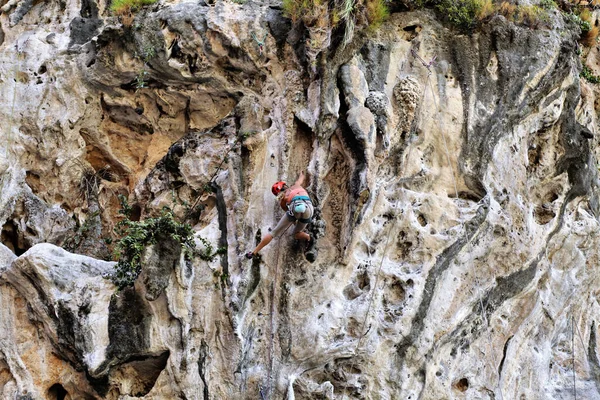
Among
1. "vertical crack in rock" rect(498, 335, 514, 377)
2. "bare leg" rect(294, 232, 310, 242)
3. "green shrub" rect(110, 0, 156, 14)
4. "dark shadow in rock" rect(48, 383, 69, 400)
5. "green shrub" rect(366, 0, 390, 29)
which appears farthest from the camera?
"green shrub" rect(110, 0, 156, 14)

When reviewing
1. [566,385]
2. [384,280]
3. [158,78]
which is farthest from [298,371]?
[158,78]

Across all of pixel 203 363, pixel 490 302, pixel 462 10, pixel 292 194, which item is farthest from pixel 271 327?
pixel 462 10

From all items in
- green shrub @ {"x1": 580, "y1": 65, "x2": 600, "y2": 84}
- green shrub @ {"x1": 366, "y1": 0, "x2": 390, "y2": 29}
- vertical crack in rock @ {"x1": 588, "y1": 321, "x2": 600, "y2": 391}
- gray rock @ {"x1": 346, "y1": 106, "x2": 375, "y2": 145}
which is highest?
green shrub @ {"x1": 366, "y1": 0, "x2": 390, "y2": 29}

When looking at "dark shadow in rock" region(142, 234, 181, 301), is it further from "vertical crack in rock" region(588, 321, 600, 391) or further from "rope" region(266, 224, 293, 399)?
"vertical crack in rock" region(588, 321, 600, 391)

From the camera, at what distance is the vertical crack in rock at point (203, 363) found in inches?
291

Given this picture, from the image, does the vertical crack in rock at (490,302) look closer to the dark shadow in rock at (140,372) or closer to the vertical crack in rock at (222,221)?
the vertical crack in rock at (222,221)

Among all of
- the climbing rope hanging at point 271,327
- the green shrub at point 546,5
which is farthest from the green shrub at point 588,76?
the climbing rope hanging at point 271,327

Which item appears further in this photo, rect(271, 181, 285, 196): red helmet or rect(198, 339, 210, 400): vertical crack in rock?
rect(271, 181, 285, 196): red helmet

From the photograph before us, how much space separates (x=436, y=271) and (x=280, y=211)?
2.05 metres

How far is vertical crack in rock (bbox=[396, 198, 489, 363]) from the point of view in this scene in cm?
771

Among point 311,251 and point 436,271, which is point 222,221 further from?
point 436,271

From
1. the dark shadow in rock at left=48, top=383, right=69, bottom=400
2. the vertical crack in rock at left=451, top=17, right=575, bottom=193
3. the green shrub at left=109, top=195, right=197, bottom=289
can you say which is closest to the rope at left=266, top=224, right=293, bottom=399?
the green shrub at left=109, top=195, right=197, bottom=289

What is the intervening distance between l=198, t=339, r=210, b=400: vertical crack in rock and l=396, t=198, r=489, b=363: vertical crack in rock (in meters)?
2.23

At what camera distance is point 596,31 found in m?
10.7
